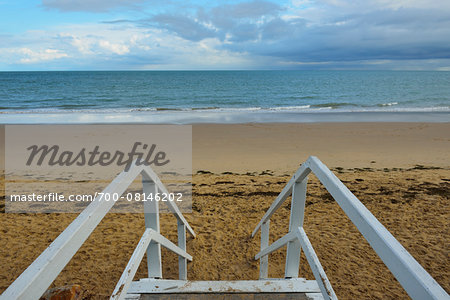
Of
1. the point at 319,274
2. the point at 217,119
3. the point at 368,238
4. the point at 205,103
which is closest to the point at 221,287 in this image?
the point at 319,274

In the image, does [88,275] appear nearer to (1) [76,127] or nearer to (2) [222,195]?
(2) [222,195]

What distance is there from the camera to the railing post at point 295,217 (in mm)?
1979

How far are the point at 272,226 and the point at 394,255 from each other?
407cm

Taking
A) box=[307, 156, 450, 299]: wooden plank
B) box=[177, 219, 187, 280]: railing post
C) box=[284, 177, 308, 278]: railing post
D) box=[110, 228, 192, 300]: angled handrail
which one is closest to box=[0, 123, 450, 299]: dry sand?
box=[177, 219, 187, 280]: railing post

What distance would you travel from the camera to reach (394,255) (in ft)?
2.71

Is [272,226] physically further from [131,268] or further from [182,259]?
[131,268]

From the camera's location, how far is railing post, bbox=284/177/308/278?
198 centimetres

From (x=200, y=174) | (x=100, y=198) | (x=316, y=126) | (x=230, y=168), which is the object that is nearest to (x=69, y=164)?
(x=200, y=174)

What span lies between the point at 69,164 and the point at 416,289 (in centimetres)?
896

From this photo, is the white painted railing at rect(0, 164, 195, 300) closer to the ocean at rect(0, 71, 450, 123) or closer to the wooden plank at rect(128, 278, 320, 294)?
the wooden plank at rect(128, 278, 320, 294)

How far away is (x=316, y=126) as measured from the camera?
13711 mm

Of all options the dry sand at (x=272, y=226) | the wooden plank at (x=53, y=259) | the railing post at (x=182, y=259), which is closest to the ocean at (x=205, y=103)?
the dry sand at (x=272, y=226)

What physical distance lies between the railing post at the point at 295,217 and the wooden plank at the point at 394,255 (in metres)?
0.74

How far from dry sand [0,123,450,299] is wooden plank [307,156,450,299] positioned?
2.57m
